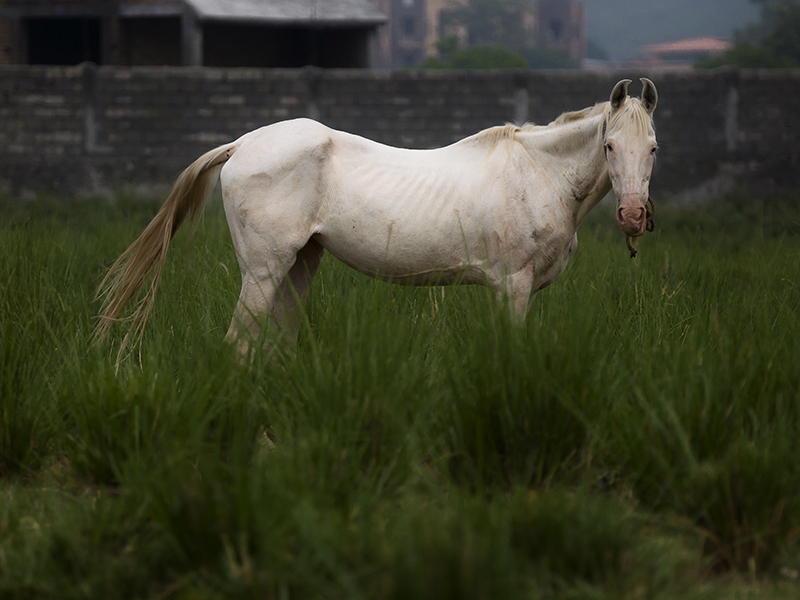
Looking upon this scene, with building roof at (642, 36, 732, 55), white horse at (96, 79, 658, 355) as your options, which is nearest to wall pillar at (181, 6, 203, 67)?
white horse at (96, 79, 658, 355)

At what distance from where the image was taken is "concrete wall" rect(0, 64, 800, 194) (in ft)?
42.0

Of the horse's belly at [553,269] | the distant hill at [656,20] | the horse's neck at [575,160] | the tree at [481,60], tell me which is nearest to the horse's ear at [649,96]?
the horse's neck at [575,160]

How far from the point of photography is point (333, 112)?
42.7 feet

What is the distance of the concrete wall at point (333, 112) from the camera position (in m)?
12.8

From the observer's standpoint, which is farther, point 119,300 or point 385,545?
point 119,300

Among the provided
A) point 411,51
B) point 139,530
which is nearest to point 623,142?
point 139,530

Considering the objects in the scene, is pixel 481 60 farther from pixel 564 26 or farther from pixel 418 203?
pixel 418 203

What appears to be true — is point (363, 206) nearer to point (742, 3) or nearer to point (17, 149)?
point (17, 149)

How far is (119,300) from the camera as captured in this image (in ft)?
13.3

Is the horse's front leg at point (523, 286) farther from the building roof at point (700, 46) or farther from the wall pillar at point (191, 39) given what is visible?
the building roof at point (700, 46)

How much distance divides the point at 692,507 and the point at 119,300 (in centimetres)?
276

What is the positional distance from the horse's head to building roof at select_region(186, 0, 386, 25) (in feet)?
43.8

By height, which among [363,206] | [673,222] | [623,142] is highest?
[623,142]

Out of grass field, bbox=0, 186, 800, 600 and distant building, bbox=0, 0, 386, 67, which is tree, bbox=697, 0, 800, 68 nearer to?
distant building, bbox=0, 0, 386, 67
